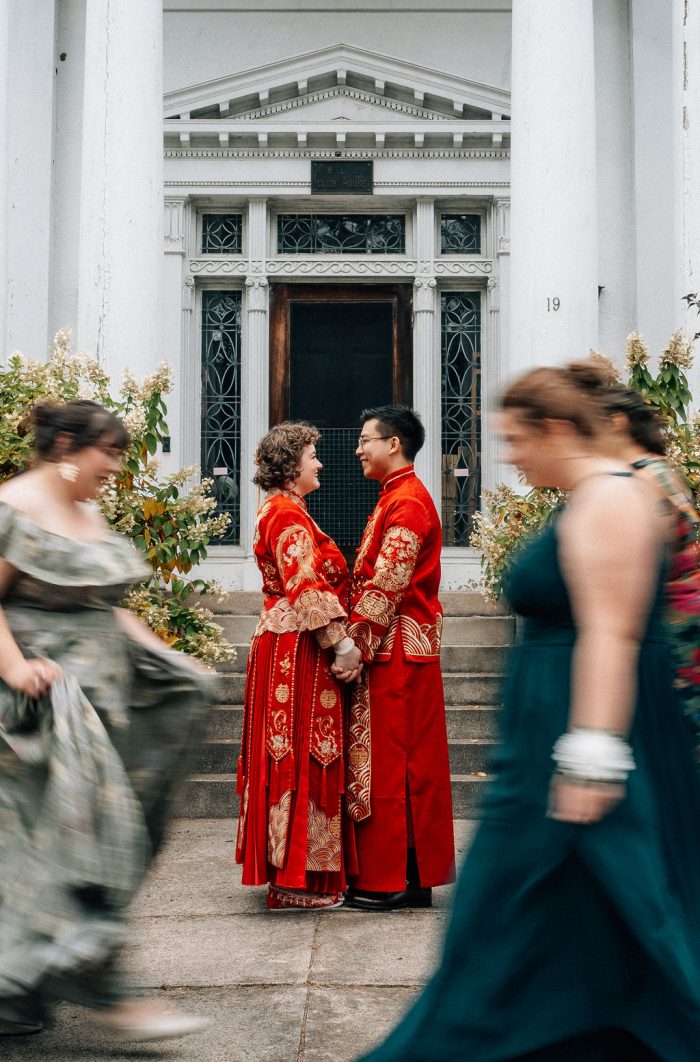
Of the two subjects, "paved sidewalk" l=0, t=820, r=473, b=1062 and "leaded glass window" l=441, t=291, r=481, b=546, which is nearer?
"paved sidewalk" l=0, t=820, r=473, b=1062

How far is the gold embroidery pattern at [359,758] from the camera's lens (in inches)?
195

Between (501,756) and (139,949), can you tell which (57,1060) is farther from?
(501,756)

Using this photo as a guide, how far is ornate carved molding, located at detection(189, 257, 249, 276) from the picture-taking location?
32.4 ft

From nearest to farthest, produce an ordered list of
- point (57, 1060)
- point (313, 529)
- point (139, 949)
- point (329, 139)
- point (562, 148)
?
point (57, 1060), point (139, 949), point (313, 529), point (562, 148), point (329, 139)

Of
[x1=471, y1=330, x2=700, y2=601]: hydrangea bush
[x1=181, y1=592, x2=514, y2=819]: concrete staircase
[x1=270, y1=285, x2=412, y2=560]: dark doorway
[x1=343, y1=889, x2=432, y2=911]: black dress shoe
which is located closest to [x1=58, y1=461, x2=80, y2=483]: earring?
[x1=343, y1=889, x2=432, y2=911]: black dress shoe

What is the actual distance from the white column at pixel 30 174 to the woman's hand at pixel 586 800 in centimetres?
797

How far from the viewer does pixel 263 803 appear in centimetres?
488

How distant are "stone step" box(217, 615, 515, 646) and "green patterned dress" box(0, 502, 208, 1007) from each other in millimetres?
4621

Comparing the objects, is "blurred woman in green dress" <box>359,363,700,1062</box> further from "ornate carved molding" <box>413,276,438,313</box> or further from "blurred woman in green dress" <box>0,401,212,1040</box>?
"ornate carved molding" <box>413,276,438,313</box>

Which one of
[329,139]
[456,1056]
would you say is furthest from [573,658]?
[329,139]

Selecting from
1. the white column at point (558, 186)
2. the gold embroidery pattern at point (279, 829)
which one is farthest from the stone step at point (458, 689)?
the gold embroidery pattern at point (279, 829)

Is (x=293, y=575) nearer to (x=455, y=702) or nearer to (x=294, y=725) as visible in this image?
(x=294, y=725)

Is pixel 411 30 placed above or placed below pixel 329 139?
above

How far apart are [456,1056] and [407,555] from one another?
2.87 meters
